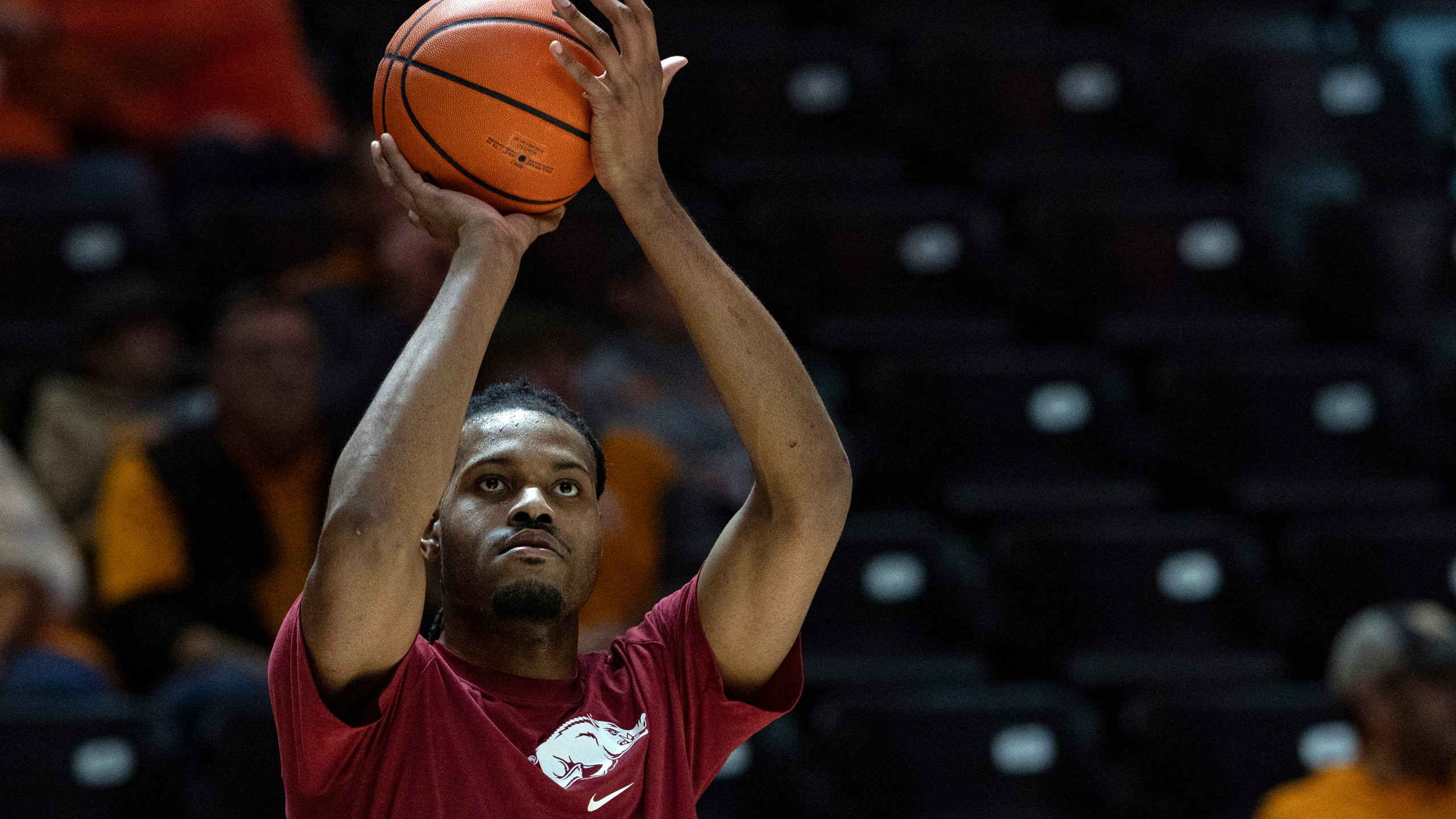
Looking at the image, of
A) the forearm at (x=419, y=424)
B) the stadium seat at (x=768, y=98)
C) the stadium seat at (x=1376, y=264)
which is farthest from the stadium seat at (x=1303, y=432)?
the forearm at (x=419, y=424)

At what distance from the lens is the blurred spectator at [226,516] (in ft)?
14.4

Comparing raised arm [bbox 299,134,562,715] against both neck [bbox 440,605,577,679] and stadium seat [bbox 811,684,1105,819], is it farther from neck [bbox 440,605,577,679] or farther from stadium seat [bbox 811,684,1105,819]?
stadium seat [bbox 811,684,1105,819]

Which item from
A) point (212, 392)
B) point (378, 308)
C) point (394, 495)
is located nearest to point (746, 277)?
point (378, 308)

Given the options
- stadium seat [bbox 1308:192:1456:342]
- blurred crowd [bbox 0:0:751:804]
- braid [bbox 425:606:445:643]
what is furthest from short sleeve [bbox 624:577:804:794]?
stadium seat [bbox 1308:192:1456:342]

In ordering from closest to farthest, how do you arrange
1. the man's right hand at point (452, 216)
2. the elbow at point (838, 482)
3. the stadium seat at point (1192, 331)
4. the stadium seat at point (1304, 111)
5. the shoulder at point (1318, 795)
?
the man's right hand at point (452, 216) < the elbow at point (838, 482) < the shoulder at point (1318, 795) < the stadium seat at point (1192, 331) < the stadium seat at point (1304, 111)

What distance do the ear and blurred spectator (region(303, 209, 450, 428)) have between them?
2050 mm

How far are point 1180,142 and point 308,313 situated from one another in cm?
344

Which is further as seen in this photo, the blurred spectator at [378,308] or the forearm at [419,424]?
the blurred spectator at [378,308]

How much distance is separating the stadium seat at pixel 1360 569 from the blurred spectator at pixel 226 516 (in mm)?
2817

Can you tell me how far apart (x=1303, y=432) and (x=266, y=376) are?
3194mm

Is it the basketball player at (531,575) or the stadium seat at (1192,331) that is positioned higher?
the basketball player at (531,575)

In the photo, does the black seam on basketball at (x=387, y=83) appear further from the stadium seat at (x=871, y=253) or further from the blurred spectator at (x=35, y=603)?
the stadium seat at (x=871, y=253)

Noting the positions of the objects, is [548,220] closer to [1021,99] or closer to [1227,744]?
[1227,744]

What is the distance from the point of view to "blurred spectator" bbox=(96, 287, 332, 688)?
4391 millimetres
